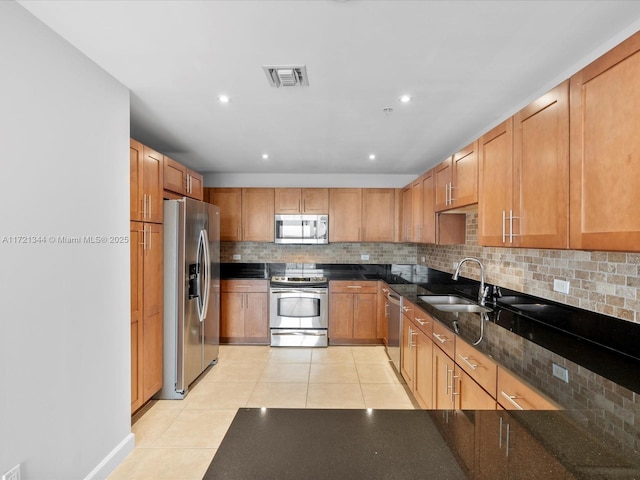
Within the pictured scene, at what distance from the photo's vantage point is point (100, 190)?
1.95m

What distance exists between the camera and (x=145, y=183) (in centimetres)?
264

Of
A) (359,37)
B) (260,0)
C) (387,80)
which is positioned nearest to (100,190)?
(260,0)

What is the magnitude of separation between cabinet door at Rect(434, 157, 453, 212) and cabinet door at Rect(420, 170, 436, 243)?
126mm

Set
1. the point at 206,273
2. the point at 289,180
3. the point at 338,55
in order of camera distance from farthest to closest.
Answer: the point at 289,180 < the point at 206,273 < the point at 338,55

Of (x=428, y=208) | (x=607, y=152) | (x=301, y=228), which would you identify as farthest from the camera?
(x=301, y=228)

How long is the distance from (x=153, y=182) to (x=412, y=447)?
2693 mm

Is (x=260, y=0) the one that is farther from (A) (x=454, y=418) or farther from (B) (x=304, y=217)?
(B) (x=304, y=217)

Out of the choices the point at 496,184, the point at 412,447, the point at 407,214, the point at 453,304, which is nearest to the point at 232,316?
the point at 407,214

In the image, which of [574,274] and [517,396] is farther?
[574,274]

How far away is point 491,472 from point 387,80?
6.43 ft

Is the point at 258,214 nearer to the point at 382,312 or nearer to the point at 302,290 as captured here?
the point at 302,290

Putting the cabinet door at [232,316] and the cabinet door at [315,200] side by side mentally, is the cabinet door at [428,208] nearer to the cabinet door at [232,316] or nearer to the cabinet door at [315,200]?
the cabinet door at [315,200]

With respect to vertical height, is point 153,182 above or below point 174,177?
below

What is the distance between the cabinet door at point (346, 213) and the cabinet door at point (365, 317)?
85 cm
